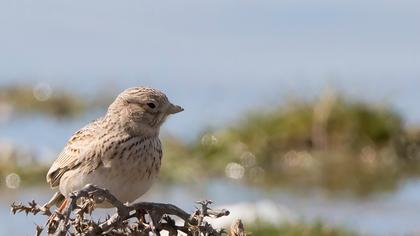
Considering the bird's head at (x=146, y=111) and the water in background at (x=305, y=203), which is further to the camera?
the water in background at (x=305, y=203)

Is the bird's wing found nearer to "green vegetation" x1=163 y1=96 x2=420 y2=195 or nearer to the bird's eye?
the bird's eye

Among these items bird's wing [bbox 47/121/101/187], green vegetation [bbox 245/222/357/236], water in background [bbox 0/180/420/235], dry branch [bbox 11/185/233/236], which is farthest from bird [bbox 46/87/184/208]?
water in background [bbox 0/180/420/235]

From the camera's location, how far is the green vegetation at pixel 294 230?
32.0 ft

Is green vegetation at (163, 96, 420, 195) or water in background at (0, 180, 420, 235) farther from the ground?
green vegetation at (163, 96, 420, 195)


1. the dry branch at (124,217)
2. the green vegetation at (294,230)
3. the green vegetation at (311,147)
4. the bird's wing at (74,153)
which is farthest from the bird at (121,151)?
the green vegetation at (311,147)

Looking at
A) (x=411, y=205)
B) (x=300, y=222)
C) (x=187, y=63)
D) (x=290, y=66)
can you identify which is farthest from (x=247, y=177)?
(x=187, y=63)

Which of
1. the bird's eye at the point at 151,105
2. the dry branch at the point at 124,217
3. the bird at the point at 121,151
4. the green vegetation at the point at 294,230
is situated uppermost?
the green vegetation at the point at 294,230

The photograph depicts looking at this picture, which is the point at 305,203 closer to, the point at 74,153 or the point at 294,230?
the point at 294,230

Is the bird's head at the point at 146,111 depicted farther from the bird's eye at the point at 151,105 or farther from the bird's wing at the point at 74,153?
the bird's wing at the point at 74,153

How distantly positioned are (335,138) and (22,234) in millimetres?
4738

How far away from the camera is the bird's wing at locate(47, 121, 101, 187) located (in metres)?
6.66

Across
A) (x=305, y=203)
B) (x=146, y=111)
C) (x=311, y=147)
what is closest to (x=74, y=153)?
(x=146, y=111)

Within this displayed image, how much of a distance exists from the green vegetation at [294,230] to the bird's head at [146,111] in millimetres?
2882

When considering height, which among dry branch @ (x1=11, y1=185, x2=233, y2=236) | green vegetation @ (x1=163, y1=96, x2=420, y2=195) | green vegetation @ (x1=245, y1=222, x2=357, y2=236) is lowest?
dry branch @ (x1=11, y1=185, x2=233, y2=236)
